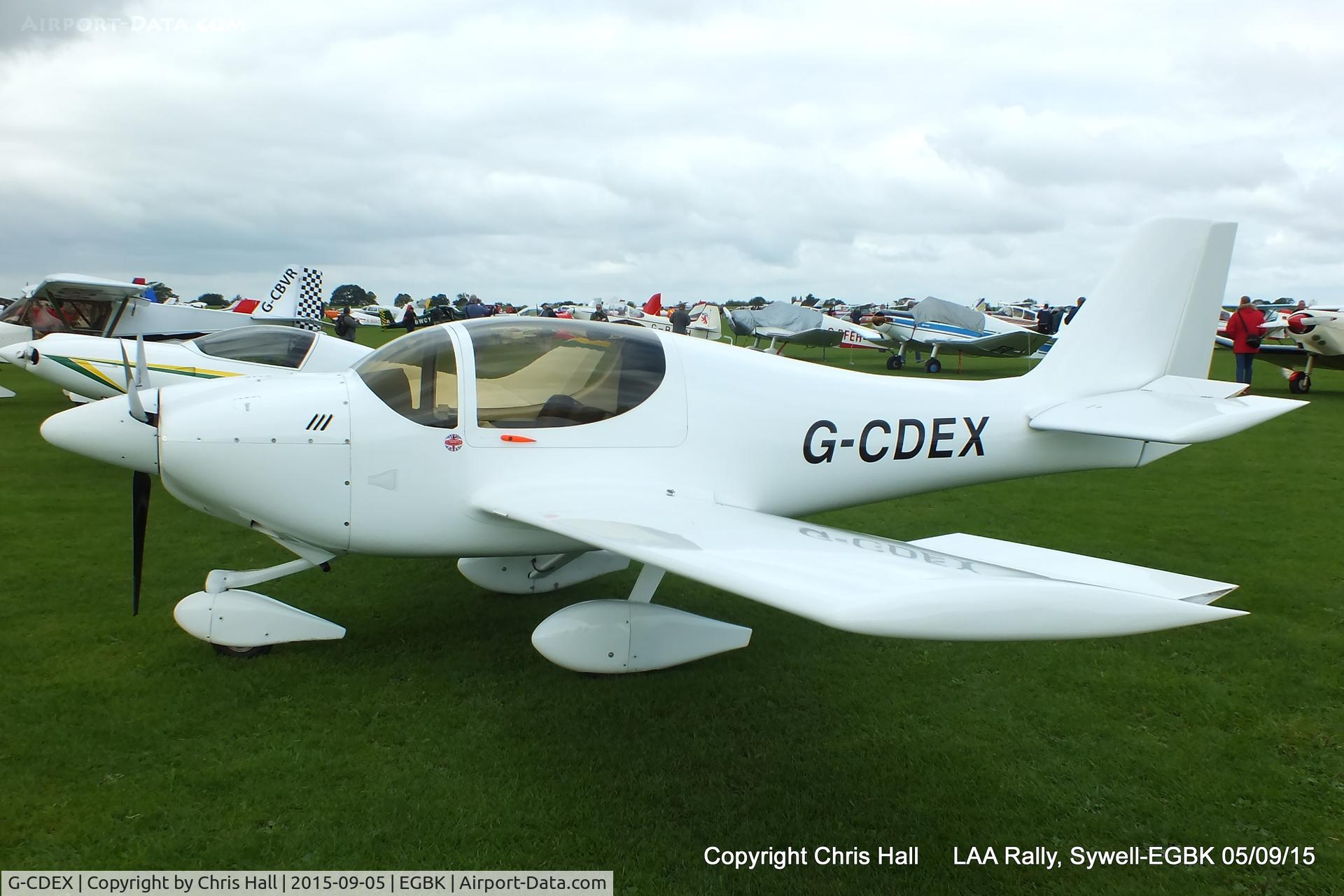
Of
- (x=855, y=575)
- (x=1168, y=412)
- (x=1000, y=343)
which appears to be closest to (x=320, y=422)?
(x=855, y=575)

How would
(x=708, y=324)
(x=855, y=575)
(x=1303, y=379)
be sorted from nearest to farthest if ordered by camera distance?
1. (x=855, y=575)
2. (x=1303, y=379)
3. (x=708, y=324)

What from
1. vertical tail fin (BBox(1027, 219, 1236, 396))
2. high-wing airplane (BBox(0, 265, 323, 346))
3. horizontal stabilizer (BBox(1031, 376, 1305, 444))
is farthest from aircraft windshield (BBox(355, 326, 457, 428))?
high-wing airplane (BBox(0, 265, 323, 346))

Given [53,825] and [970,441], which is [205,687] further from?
[970,441]

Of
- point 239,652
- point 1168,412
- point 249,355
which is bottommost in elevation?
point 239,652

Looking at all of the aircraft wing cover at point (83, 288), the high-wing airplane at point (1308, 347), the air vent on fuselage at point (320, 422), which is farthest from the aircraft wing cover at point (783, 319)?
the air vent on fuselage at point (320, 422)

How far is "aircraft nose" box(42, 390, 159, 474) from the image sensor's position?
3.73m

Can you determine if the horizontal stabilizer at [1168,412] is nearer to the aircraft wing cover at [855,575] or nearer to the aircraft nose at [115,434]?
the aircraft wing cover at [855,575]

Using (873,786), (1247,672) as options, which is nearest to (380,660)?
(873,786)

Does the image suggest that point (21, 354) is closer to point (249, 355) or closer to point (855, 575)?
point (249, 355)

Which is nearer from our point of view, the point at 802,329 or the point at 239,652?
the point at 239,652

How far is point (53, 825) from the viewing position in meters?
2.80

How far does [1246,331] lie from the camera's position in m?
15.0

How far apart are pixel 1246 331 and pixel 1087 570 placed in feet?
48.6

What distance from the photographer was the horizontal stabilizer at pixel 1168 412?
4.18m
